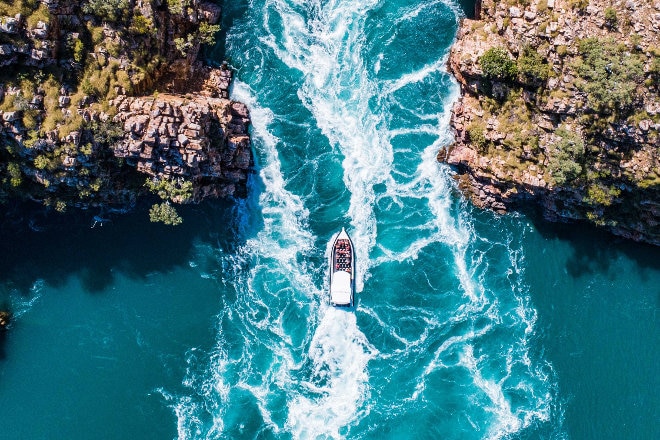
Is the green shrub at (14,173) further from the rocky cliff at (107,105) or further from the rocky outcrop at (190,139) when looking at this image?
the rocky outcrop at (190,139)

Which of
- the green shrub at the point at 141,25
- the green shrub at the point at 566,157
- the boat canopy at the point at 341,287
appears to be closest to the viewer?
the green shrub at the point at 566,157

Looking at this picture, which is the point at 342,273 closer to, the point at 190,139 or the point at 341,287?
the point at 341,287

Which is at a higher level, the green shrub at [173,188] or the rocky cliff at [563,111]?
the rocky cliff at [563,111]

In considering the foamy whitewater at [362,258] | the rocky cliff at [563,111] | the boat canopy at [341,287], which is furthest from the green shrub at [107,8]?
the rocky cliff at [563,111]

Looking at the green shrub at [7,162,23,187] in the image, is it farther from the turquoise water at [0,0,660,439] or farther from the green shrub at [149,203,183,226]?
the green shrub at [149,203,183,226]

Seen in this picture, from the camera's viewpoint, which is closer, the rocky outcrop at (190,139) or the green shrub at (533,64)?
the rocky outcrop at (190,139)

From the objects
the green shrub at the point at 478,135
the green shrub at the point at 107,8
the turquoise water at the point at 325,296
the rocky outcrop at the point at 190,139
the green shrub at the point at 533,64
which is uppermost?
the green shrub at the point at 533,64

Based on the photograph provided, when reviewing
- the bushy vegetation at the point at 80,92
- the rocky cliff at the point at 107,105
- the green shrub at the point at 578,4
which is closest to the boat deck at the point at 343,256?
the rocky cliff at the point at 107,105

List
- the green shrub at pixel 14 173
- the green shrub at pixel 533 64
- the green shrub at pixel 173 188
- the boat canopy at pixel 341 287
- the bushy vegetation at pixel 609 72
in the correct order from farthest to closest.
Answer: the boat canopy at pixel 341 287
the green shrub at pixel 173 188
the green shrub at pixel 14 173
the green shrub at pixel 533 64
the bushy vegetation at pixel 609 72
